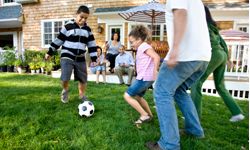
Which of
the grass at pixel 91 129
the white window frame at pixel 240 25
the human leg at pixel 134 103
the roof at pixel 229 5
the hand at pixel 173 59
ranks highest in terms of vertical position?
the roof at pixel 229 5

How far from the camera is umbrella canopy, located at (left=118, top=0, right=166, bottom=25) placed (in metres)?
8.99

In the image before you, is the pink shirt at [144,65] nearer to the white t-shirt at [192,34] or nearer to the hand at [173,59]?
the white t-shirt at [192,34]

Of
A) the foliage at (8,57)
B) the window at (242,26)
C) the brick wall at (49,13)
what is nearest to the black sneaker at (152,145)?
the window at (242,26)

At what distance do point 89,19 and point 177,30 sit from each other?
1153 centimetres

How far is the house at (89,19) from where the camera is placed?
10797 millimetres

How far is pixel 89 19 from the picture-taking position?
1329 cm

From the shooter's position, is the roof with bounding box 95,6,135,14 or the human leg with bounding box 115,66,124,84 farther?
the roof with bounding box 95,6,135,14

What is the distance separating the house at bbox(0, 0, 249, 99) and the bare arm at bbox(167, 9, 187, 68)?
9019mm

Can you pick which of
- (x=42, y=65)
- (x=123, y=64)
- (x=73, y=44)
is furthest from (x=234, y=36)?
(x=42, y=65)

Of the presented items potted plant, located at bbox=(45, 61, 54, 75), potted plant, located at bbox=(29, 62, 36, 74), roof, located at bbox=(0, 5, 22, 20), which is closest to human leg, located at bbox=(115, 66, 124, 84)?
potted plant, located at bbox=(45, 61, 54, 75)

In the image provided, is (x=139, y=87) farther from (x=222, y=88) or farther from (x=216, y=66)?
(x=222, y=88)

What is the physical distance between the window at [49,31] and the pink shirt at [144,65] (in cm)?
1174

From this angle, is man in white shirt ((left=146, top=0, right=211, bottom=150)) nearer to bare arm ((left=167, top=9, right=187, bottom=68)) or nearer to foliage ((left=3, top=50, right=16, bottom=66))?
bare arm ((left=167, top=9, right=187, bottom=68))

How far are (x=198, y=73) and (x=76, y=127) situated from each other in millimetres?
1708
